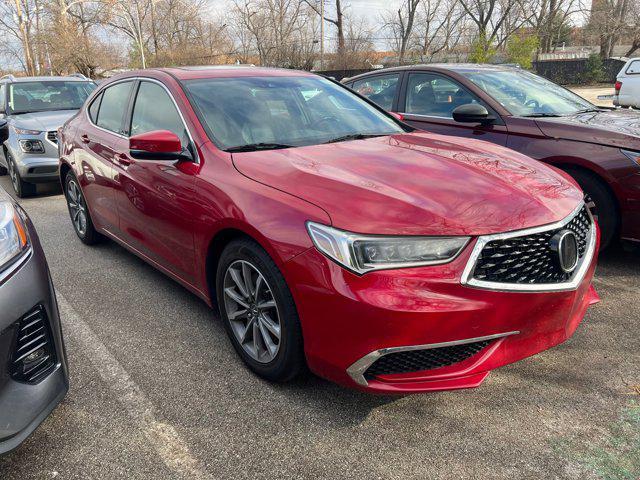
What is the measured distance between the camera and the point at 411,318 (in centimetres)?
196

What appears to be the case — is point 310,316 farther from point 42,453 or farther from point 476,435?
point 42,453

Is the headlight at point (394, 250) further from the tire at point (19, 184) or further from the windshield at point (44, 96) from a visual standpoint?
the windshield at point (44, 96)

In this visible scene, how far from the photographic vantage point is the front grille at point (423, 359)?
82.3 inches

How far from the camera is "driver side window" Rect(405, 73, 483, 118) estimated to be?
4.97 metres

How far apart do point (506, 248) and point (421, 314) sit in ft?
1.50

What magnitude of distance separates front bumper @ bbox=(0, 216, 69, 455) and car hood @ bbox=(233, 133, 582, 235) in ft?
3.50

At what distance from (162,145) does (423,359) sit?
72.7 inches

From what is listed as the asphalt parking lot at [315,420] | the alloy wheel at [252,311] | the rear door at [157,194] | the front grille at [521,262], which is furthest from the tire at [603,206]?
the rear door at [157,194]

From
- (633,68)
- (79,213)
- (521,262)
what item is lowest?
(79,213)

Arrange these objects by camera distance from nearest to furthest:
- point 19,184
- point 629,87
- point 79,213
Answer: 1. point 79,213
2. point 19,184
3. point 629,87

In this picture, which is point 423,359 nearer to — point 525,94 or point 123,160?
point 123,160

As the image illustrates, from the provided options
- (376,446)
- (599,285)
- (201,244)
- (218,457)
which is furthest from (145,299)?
(599,285)

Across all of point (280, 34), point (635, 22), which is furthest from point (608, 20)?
point (280, 34)

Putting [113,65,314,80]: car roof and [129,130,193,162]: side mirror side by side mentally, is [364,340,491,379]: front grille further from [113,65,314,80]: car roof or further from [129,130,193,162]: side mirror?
[113,65,314,80]: car roof
